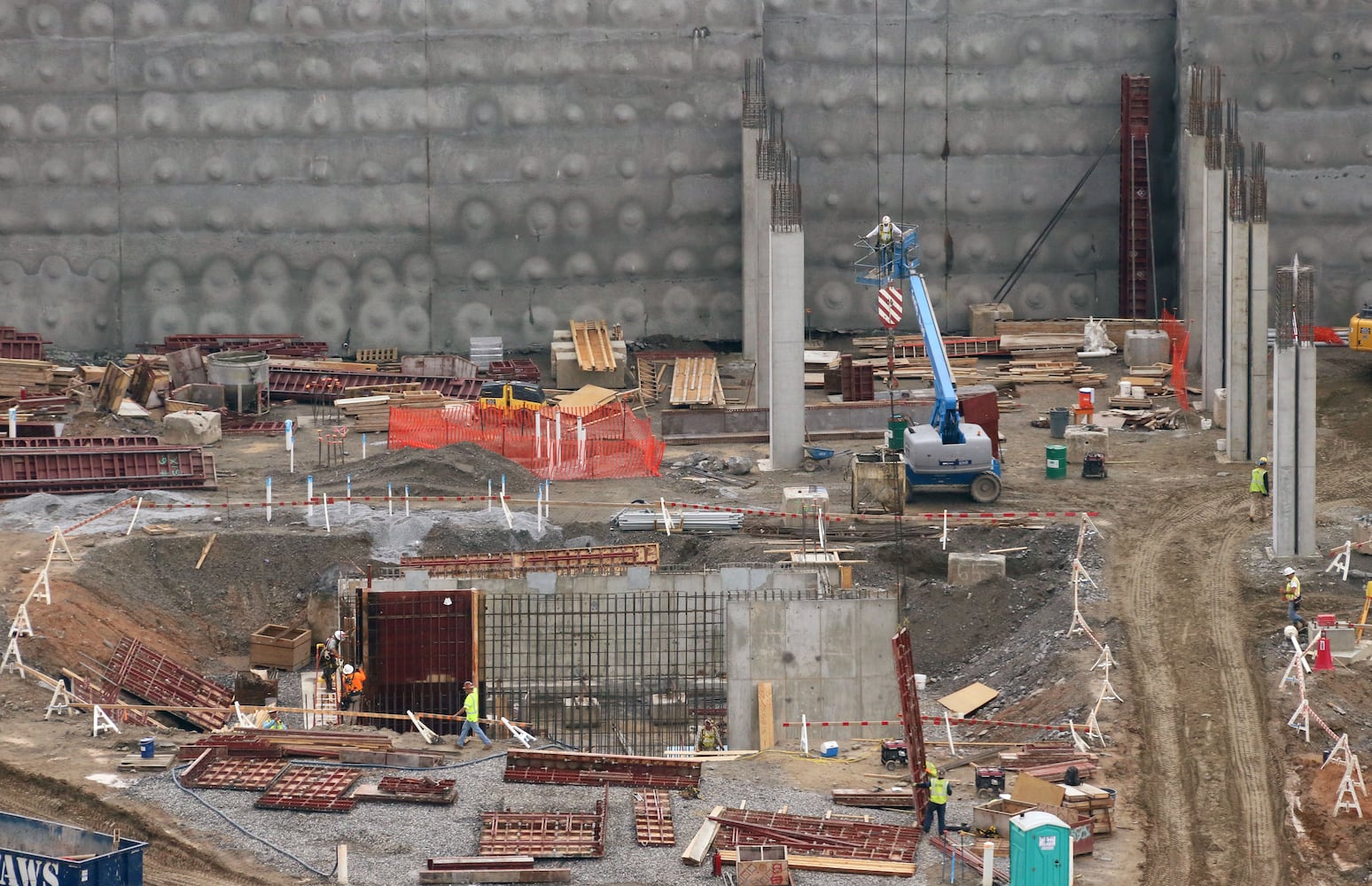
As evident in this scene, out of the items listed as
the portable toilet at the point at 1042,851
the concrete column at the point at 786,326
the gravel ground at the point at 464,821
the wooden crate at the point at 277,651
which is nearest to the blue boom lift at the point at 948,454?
the concrete column at the point at 786,326

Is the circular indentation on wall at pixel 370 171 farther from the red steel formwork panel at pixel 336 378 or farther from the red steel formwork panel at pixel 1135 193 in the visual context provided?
the red steel formwork panel at pixel 1135 193

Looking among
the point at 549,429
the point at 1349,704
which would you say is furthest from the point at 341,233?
the point at 1349,704

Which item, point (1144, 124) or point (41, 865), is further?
point (1144, 124)

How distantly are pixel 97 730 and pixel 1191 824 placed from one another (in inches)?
549

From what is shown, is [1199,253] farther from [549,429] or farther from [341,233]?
[341,233]

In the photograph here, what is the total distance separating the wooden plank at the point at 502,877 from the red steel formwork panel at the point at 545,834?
0.57 m

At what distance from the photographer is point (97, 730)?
2966 centimetres

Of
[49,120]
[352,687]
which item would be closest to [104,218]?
[49,120]

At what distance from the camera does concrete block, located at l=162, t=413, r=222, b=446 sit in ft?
153

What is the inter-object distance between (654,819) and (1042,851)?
4977 mm

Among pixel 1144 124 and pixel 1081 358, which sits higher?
pixel 1144 124

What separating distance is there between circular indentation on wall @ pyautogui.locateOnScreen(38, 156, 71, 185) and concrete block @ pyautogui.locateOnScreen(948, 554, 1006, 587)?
26.8 m

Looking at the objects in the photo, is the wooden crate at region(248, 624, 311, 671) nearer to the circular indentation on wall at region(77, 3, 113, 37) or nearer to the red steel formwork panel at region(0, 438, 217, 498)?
the red steel formwork panel at region(0, 438, 217, 498)

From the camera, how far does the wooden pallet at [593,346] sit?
51.8 meters
